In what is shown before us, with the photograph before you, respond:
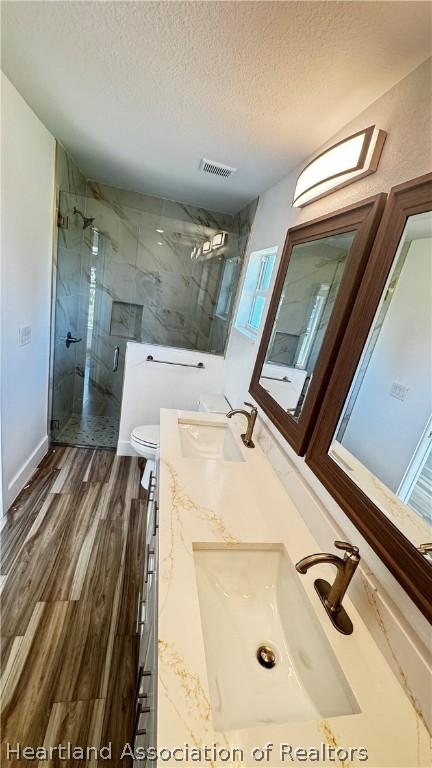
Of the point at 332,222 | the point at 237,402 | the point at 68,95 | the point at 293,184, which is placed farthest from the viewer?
the point at 237,402

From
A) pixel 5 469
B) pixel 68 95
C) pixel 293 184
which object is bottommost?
pixel 5 469

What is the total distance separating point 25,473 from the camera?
2.13 metres

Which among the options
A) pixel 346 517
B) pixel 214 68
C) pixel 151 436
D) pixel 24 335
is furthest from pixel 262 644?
pixel 24 335

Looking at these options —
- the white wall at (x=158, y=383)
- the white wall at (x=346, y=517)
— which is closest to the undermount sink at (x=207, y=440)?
the white wall at (x=346, y=517)

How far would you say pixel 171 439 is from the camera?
141 cm

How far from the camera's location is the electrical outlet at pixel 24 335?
1.81 meters

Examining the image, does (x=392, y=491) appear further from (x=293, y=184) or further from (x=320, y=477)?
(x=293, y=184)

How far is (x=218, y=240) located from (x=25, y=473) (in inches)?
100

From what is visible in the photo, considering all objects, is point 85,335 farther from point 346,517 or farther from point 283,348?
point 346,517

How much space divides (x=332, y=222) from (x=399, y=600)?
3.97 feet

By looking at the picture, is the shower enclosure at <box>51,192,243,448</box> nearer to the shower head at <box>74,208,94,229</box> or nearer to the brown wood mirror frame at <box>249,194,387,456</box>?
the shower head at <box>74,208,94,229</box>

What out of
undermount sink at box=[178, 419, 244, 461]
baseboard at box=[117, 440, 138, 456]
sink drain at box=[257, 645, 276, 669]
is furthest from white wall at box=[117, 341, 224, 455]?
sink drain at box=[257, 645, 276, 669]

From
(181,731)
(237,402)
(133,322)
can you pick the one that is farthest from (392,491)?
(133,322)

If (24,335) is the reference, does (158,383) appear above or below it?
below
